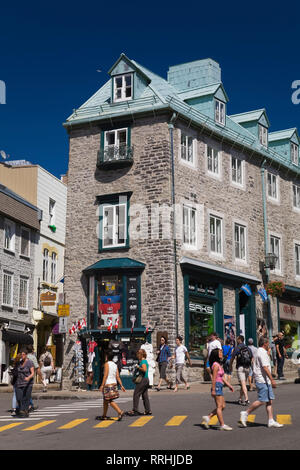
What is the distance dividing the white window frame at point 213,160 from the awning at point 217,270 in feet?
13.6

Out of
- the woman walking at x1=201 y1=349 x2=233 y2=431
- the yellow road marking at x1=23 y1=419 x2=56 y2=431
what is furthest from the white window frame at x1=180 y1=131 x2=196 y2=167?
the woman walking at x1=201 y1=349 x2=233 y2=431

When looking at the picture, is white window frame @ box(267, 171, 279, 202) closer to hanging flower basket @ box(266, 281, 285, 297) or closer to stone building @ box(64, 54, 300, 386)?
stone building @ box(64, 54, 300, 386)

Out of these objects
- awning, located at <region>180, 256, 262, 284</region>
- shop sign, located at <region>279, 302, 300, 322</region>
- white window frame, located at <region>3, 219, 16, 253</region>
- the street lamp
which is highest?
white window frame, located at <region>3, 219, 16, 253</region>

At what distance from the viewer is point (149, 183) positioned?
27.5 metres

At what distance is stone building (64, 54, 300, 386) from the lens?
87.9 ft

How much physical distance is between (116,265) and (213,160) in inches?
273

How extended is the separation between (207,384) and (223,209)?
26.4 feet

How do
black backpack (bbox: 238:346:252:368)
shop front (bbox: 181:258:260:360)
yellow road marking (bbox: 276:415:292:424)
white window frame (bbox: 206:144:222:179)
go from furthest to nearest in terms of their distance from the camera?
white window frame (bbox: 206:144:222:179)
shop front (bbox: 181:258:260:360)
black backpack (bbox: 238:346:252:368)
yellow road marking (bbox: 276:415:292:424)

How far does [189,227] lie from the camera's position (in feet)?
91.8

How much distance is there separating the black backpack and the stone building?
25.6 ft

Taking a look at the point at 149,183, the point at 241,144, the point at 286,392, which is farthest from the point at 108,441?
the point at 241,144

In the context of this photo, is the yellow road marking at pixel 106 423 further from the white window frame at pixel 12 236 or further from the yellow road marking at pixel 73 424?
the white window frame at pixel 12 236

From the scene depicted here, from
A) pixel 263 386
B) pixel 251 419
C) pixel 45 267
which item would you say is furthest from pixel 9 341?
pixel 263 386

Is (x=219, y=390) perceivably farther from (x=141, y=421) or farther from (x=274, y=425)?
(x=141, y=421)
